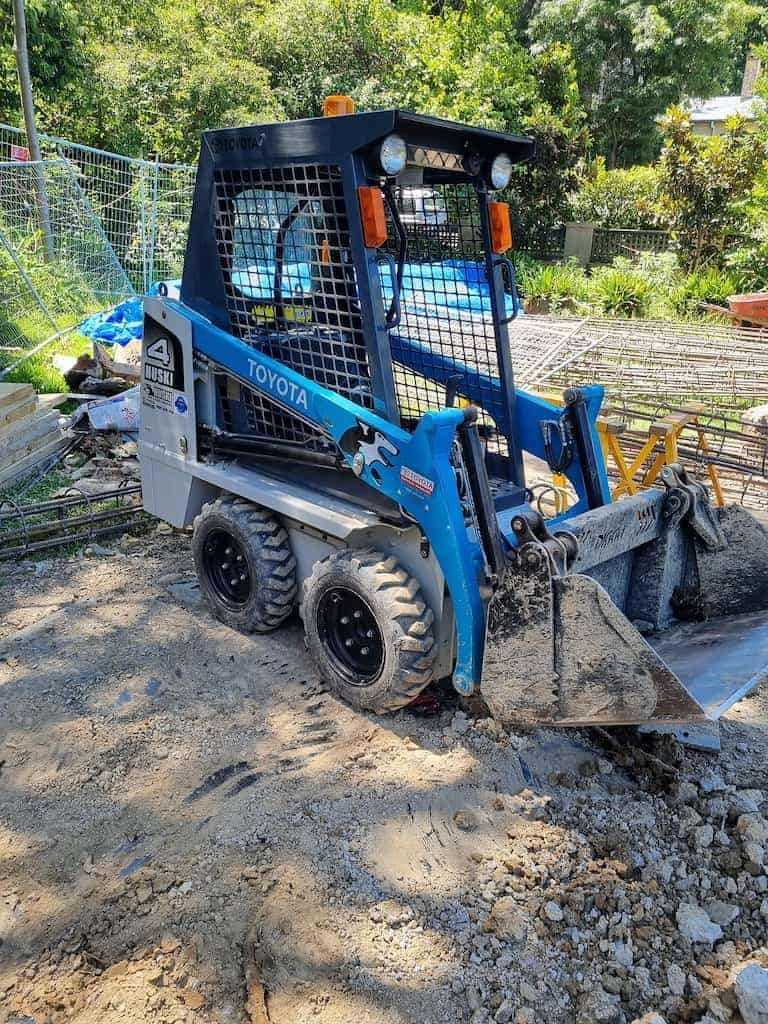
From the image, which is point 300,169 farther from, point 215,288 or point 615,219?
point 615,219

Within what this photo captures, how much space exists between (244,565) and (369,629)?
97cm

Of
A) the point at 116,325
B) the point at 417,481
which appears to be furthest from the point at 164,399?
the point at 116,325

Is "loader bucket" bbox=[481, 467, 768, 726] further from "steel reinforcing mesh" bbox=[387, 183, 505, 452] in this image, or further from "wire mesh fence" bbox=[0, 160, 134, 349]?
"wire mesh fence" bbox=[0, 160, 134, 349]

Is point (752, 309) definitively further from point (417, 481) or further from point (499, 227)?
point (417, 481)

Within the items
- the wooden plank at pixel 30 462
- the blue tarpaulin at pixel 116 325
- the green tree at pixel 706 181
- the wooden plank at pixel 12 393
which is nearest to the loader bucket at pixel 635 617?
the wooden plank at pixel 30 462

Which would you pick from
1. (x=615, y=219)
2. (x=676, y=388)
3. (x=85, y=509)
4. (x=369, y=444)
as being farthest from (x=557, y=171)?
(x=369, y=444)

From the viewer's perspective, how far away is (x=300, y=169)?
12.0 feet

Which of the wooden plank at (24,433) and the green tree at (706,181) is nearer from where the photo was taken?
the wooden plank at (24,433)

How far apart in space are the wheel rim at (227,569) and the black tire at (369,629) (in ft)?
1.91

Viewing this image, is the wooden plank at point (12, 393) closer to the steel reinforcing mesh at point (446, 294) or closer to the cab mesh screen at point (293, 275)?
the cab mesh screen at point (293, 275)

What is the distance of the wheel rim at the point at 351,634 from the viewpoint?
370cm

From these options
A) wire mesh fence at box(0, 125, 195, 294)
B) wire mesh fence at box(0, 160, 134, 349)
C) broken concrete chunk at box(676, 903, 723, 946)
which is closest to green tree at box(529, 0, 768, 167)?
wire mesh fence at box(0, 125, 195, 294)

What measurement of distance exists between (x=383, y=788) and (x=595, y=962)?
1.02 metres

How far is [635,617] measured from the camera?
3875 mm
